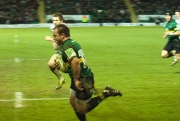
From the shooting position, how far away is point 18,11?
40.2 metres

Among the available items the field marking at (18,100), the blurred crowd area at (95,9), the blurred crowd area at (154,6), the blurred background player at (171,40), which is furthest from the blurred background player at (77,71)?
the blurred crowd area at (154,6)

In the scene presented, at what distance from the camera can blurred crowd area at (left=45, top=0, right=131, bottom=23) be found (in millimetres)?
40594

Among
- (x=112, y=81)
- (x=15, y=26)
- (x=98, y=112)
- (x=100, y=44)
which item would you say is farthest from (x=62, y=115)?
(x=15, y=26)

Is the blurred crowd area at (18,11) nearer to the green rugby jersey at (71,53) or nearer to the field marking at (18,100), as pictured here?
the field marking at (18,100)

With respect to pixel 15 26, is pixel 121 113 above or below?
above

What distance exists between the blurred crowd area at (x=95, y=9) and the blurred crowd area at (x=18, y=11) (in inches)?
77.9

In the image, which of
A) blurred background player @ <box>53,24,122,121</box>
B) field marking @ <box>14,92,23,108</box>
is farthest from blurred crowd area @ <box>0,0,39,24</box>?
blurred background player @ <box>53,24,122,121</box>

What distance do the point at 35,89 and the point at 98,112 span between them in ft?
8.43

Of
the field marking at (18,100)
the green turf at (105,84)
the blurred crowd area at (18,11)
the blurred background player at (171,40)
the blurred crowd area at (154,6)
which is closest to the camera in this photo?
the green turf at (105,84)

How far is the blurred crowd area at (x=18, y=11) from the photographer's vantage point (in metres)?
37.6

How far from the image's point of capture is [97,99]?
5977mm

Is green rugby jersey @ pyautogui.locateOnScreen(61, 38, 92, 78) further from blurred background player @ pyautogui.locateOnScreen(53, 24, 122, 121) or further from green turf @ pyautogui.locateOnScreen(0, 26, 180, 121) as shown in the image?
green turf @ pyautogui.locateOnScreen(0, 26, 180, 121)

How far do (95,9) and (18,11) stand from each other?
878 cm

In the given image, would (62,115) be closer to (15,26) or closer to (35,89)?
(35,89)
